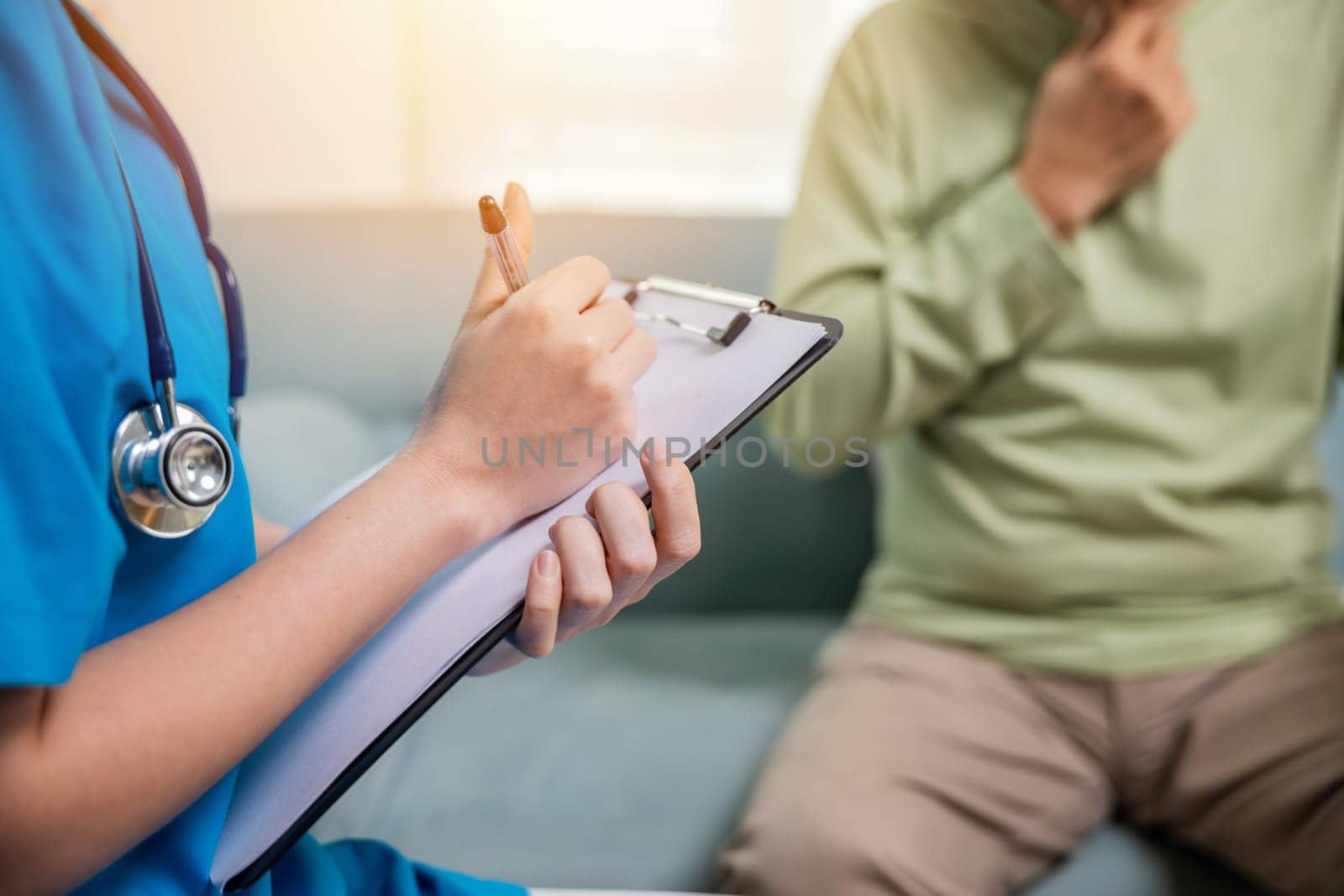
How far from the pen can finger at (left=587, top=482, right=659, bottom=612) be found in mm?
86

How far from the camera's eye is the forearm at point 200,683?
268mm

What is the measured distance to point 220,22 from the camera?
790 millimetres

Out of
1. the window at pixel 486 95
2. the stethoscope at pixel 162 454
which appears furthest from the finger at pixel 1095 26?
the stethoscope at pixel 162 454

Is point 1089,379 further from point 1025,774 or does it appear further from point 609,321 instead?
point 609,321

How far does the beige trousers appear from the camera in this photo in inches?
24.8

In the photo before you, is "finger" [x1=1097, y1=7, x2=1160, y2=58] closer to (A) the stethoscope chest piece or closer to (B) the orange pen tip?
(B) the orange pen tip

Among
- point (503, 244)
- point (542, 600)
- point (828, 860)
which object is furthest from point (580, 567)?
point (828, 860)

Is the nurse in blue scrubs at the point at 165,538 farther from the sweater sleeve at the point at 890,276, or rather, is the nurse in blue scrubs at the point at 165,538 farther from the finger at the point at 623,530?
the sweater sleeve at the point at 890,276

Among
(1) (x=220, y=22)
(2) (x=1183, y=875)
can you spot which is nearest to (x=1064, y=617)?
(2) (x=1183, y=875)

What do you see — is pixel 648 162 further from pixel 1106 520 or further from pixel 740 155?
pixel 1106 520

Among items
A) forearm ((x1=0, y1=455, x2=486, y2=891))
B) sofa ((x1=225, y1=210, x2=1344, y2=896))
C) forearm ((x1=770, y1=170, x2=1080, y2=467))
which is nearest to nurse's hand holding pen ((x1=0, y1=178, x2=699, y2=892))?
forearm ((x1=0, y1=455, x2=486, y2=891))

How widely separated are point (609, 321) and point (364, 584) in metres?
0.13

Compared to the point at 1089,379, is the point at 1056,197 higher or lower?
higher

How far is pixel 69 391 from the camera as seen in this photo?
28 cm
